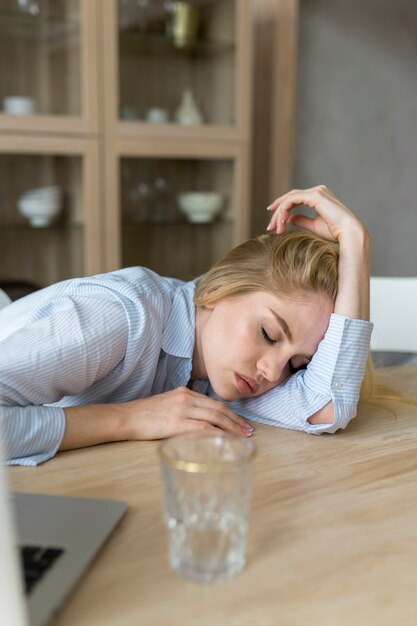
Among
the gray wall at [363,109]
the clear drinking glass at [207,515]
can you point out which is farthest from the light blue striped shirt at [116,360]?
the gray wall at [363,109]

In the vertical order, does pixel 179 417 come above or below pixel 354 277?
below

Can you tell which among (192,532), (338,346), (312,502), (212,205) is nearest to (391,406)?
(338,346)

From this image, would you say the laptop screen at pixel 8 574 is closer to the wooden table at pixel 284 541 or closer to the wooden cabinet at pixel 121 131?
the wooden table at pixel 284 541

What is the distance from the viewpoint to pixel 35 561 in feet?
2.13

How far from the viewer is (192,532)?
0.66 m

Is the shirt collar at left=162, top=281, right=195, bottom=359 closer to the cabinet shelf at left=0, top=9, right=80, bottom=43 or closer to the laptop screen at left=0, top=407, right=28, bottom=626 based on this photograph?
the laptop screen at left=0, top=407, right=28, bottom=626

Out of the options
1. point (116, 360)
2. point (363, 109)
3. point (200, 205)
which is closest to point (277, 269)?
point (116, 360)

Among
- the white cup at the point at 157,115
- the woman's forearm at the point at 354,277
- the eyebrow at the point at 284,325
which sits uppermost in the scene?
the white cup at the point at 157,115

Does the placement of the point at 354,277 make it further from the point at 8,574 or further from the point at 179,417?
the point at 8,574

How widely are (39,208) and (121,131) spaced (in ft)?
1.40

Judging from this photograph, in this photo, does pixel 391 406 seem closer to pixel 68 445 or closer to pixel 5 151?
pixel 68 445

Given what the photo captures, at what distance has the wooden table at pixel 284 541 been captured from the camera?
604mm

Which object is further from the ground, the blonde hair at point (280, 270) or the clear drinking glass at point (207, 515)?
the blonde hair at point (280, 270)

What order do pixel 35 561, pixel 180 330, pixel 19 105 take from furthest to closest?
pixel 19 105 → pixel 180 330 → pixel 35 561
